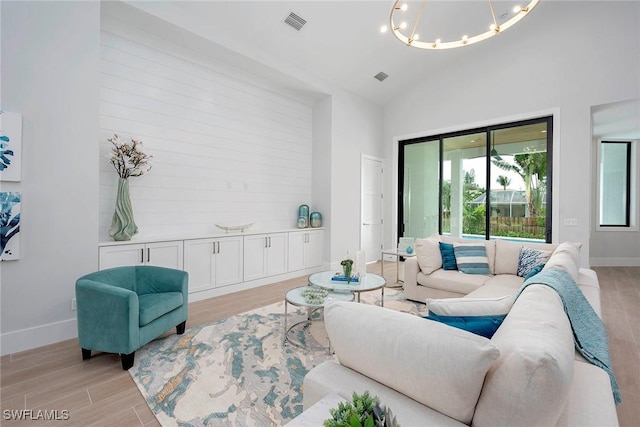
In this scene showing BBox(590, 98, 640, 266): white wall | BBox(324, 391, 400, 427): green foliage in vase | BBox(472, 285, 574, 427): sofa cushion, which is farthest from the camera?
BBox(590, 98, 640, 266): white wall

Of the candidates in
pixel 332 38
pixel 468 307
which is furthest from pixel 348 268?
pixel 332 38

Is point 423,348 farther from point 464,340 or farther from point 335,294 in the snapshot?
point 335,294

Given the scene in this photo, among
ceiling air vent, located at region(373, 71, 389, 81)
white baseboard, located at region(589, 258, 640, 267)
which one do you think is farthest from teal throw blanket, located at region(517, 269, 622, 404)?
white baseboard, located at region(589, 258, 640, 267)

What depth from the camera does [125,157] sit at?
11.3 ft

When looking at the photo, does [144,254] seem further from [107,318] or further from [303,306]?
[303,306]

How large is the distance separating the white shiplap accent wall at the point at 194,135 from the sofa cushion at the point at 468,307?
366cm

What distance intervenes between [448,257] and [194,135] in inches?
152

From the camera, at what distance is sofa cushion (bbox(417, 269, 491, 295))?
11.1 ft

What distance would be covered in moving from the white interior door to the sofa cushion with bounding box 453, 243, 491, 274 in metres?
2.72

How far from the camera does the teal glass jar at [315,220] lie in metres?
5.64

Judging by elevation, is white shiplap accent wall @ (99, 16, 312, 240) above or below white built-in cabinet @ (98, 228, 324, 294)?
above

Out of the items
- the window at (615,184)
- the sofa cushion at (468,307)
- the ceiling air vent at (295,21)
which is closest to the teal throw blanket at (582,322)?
the sofa cushion at (468,307)

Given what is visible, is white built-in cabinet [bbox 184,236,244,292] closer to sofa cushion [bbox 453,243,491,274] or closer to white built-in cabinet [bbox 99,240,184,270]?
white built-in cabinet [bbox 99,240,184,270]

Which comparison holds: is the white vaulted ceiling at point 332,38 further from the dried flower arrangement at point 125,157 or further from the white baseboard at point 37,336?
the white baseboard at point 37,336
